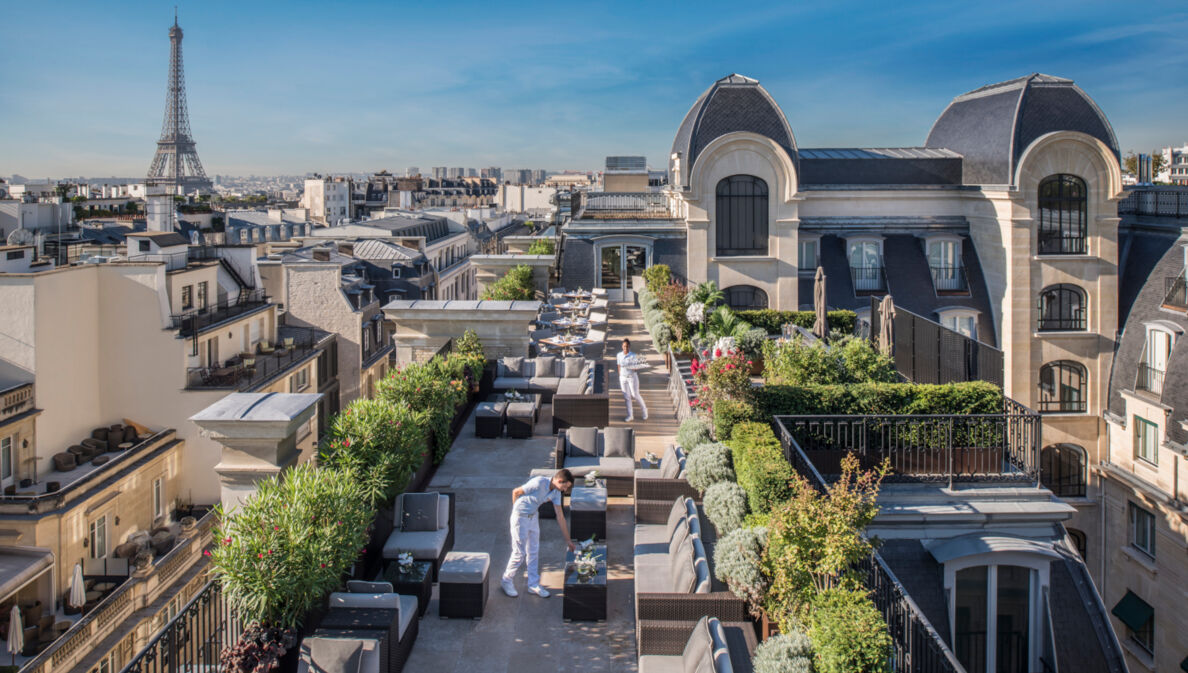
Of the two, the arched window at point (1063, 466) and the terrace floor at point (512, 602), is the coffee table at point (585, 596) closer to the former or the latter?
the terrace floor at point (512, 602)

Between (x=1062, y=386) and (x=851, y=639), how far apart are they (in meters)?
30.9

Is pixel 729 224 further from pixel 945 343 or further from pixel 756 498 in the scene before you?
pixel 756 498

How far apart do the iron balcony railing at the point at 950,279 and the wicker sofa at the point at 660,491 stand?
27324mm

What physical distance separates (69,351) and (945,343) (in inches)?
1013

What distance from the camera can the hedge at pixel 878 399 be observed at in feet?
34.8

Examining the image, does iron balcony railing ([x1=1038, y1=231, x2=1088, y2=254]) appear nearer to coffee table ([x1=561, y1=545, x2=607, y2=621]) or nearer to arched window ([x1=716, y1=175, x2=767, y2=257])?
arched window ([x1=716, y1=175, x2=767, y2=257])

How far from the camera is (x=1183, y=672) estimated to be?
759 inches

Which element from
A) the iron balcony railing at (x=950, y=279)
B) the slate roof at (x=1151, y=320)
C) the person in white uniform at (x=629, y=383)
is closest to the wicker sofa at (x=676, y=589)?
the person in white uniform at (x=629, y=383)

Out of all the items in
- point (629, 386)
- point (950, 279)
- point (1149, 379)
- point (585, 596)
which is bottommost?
point (1149, 379)

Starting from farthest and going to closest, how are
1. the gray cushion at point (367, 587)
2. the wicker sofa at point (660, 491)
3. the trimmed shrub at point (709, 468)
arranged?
the trimmed shrub at point (709, 468) → the wicker sofa at point (660, 491) → the gray cushion at point (367, 587)

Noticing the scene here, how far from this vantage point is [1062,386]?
3177 centimetres

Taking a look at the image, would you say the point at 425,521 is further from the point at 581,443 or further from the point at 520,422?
the point at 520,422

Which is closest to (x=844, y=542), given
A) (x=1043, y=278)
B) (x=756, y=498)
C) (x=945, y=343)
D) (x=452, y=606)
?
(x=756, y=498)

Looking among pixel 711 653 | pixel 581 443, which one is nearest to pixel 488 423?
pixel 581 443
